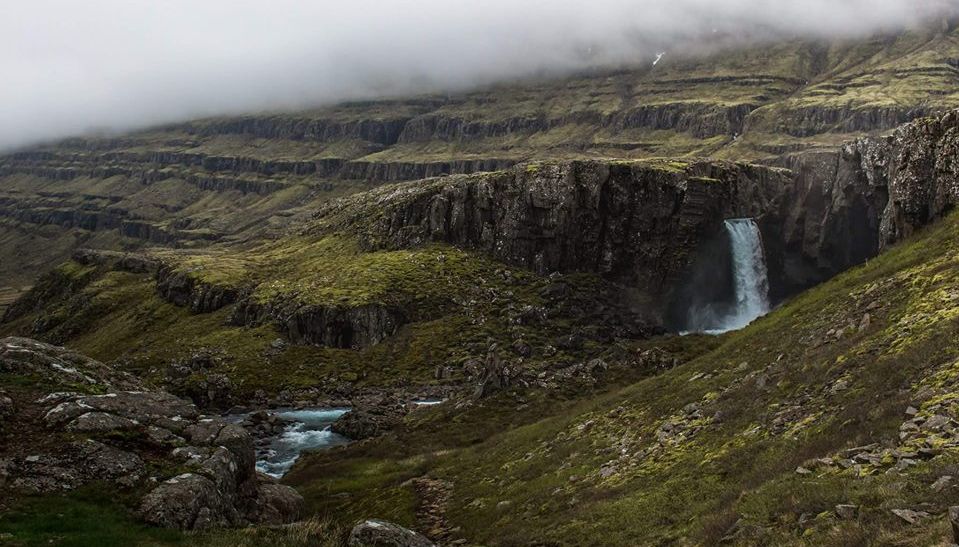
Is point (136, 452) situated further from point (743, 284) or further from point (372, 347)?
point (743, 284)

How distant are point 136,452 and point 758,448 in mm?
35285

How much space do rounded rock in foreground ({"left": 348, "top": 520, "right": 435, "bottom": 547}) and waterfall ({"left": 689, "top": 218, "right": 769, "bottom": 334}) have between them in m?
140

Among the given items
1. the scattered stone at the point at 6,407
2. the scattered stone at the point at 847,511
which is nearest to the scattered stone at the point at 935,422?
the scattered stone at the point at 847,511

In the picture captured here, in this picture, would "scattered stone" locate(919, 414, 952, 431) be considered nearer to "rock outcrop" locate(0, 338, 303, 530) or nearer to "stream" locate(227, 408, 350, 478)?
"rock outcrop" locate(0, 338, 303, 530)

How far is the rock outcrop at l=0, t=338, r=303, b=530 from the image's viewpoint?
32062mm

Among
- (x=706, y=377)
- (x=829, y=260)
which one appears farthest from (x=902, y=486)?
(x=829, y=260)

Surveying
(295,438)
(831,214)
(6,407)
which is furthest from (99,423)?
(831,214)

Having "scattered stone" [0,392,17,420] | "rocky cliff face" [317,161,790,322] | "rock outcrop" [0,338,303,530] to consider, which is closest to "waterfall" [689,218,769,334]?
"rocky cliff face" [317,161,790,322]

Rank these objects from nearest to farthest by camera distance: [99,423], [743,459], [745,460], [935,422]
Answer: [935,422]
[745,460]
[743,459]
[99,423]

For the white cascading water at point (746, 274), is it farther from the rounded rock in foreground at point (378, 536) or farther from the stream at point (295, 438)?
the rounded rock in foreground at point (378, 536)

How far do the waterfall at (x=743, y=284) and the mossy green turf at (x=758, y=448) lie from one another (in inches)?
3946

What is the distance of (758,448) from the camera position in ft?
109

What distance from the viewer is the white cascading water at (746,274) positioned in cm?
15925

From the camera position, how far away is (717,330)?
160 metres
